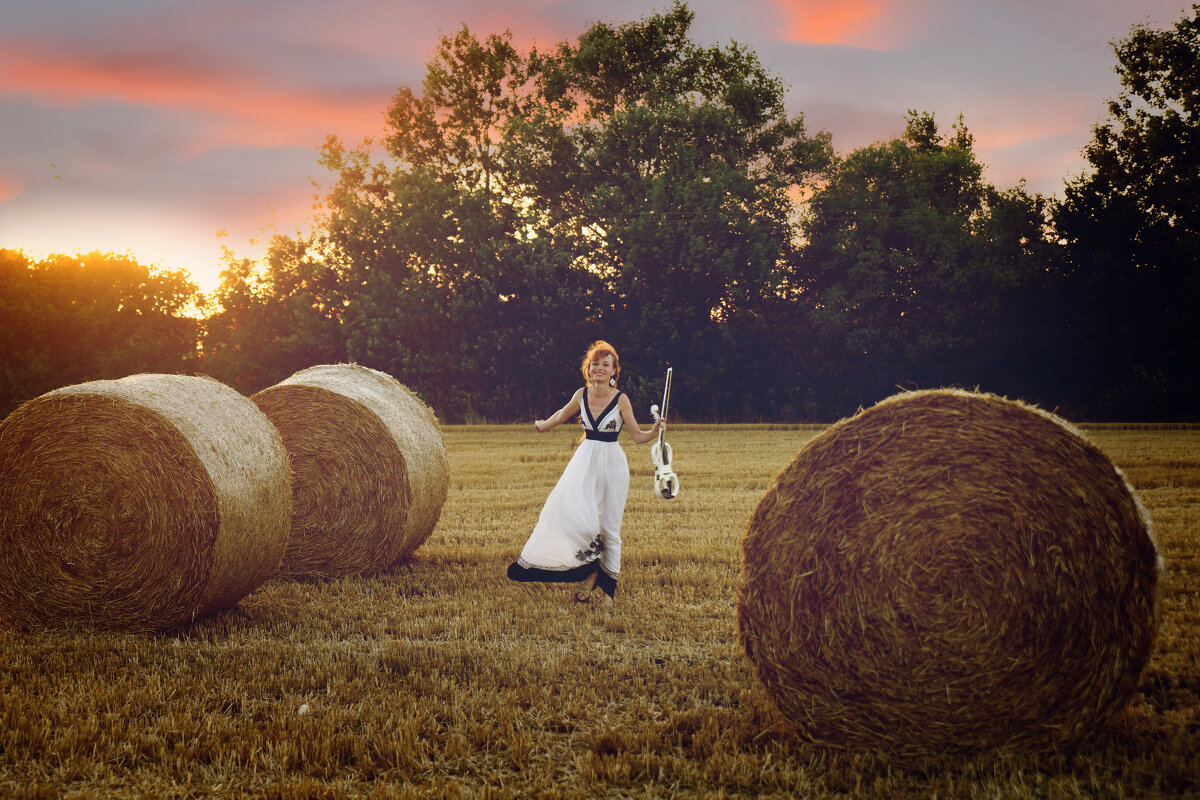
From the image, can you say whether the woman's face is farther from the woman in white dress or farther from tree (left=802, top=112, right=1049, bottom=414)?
tree (left=802, top=112, right=1049, bottom=414)

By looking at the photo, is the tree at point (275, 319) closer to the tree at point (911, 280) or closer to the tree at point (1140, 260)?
the tree at point (911, 280)

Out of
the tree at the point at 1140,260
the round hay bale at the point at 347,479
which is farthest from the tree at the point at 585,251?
the round hay bale at the point at 347,479

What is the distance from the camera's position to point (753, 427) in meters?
27.7

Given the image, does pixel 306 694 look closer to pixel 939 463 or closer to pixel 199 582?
pixel 199 582

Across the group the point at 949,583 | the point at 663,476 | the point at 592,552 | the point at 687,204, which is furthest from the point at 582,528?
the point at 687,204

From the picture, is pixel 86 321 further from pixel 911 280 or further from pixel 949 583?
pixel 949 583

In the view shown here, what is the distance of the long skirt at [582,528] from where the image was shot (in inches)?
271

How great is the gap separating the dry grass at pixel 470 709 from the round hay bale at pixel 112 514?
0.25 metres

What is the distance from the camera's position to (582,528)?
22.7 ft

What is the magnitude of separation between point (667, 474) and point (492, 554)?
116 inches

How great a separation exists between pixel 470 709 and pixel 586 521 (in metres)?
2.61

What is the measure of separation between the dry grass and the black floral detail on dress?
1.15 ft

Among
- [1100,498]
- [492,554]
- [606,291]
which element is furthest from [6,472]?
[606,291]

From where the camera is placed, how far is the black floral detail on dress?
6.89 metres
